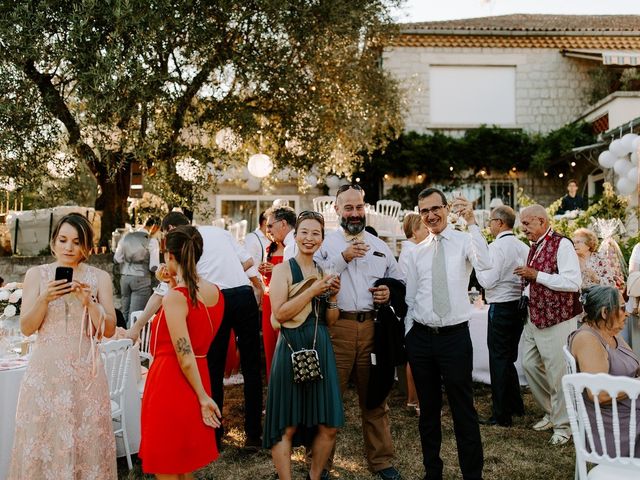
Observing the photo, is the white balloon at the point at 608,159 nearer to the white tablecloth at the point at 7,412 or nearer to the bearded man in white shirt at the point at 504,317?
the bearded man in white shirt at the point at 504,317

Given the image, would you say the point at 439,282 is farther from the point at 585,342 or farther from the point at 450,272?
the point at 585,342

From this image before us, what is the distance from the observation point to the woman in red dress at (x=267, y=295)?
4.93 metres

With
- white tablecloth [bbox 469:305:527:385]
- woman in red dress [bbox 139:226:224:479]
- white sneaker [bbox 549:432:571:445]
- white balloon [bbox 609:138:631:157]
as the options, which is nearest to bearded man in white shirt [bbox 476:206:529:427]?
white sneaker [bbox 549:432:571:445]

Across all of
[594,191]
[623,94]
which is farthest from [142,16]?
[594,191]

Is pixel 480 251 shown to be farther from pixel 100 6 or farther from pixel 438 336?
pixel 100 6

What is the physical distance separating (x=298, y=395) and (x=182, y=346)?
89 centimetres

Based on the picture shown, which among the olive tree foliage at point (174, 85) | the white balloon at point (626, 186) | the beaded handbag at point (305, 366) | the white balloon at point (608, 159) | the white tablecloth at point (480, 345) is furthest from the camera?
the white balloon at point (608, 159)

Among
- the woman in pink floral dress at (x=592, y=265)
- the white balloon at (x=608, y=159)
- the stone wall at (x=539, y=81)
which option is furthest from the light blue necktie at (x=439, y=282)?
the stone wall at (x=539, y=81)

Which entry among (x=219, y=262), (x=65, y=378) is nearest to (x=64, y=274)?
(x=65, y=378)

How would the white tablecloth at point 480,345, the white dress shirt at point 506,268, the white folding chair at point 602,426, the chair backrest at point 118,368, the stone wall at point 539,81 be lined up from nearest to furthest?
the white folding chair at point 602,426
the chair backrest at point 118,368
the white dress shirt at point 506,268
the white tablecloth at point 480,345
the stone wall at point 539,81

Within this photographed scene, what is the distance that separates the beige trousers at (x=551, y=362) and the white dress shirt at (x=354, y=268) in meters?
1.60

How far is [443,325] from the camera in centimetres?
361

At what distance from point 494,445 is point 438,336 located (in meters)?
1.62

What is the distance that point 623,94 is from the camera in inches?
506
